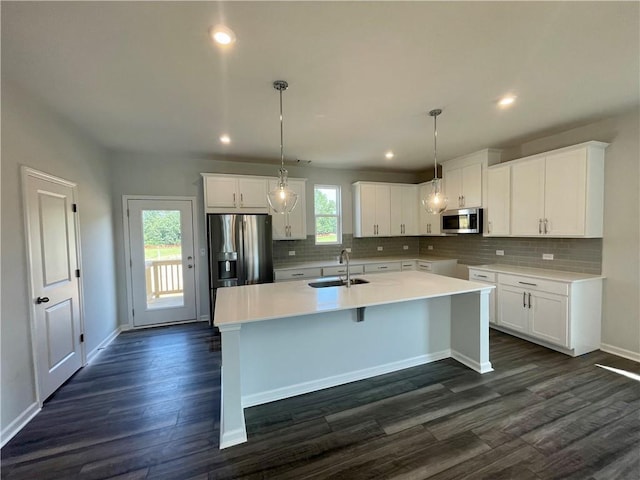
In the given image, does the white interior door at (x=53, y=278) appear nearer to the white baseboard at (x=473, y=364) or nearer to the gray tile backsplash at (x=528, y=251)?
the white baseboard at (x=473, y=364)

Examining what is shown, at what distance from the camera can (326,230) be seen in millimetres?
5312

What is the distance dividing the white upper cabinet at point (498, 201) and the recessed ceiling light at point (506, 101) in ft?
4.67

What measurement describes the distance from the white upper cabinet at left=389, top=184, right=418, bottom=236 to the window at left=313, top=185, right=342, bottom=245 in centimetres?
105

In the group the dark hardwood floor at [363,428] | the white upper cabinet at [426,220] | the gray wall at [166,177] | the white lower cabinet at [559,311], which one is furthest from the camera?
the white upper cabinet at [426,220]

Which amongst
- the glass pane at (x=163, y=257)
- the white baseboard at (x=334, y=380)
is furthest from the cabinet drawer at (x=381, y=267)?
the glass pane at (x=163, y=257)

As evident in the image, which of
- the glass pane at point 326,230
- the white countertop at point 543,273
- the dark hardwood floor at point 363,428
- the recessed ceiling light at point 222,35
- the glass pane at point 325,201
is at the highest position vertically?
the recessed ceiling light at point 222,35

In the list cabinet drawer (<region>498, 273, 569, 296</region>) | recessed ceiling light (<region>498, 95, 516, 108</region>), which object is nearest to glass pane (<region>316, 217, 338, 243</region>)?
cabinet drawer (<region>498, 273, 569, 296</region>)

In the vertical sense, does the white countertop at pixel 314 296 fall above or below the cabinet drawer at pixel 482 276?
above

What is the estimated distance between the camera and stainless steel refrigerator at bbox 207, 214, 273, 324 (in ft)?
13.1

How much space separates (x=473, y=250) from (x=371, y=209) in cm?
188

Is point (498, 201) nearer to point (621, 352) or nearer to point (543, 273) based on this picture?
point (543, 273)

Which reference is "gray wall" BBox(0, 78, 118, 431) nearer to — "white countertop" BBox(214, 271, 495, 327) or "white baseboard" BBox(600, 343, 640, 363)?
"white countertop" BBox(214, 271, 495, 327)

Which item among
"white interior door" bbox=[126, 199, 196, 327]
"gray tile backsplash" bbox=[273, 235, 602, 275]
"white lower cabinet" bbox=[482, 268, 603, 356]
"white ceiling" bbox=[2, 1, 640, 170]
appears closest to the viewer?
"white ceiling" bbox=[2, 1, 640, 170]

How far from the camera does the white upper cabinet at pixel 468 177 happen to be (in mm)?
4168
